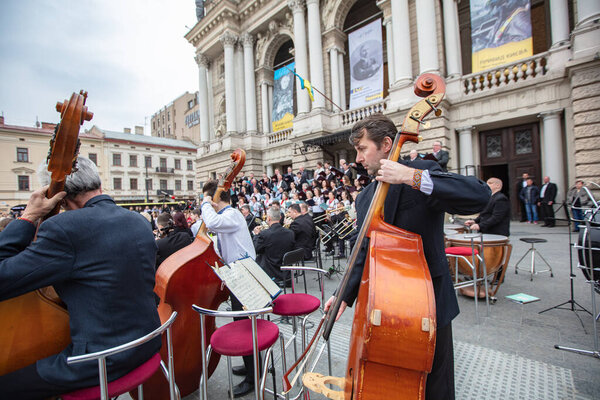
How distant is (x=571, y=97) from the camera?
9656 mm

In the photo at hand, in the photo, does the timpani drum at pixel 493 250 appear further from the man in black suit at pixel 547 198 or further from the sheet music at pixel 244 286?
the man in black suit at pixel 547 198

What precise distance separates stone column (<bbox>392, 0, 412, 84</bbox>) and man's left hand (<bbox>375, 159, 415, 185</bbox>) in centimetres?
1284

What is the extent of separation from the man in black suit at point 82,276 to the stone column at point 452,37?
14194mm

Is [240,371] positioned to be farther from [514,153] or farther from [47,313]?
[514,153]

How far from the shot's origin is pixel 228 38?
68.3 feet

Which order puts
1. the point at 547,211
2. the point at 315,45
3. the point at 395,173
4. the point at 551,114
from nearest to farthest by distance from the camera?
1. the point at 395,173
2. the point at 547,211
3. the point at 551,114
4. the point at 315,45

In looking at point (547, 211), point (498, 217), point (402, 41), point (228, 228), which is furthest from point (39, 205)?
point (402, 41)

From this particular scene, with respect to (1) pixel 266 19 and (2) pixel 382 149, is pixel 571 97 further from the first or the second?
(1) pixel 266 19

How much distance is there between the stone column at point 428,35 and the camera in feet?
38.9

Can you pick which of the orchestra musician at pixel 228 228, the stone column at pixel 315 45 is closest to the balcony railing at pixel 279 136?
the stone column at pixel 315 45

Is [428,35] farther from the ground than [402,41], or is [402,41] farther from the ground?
[402,41]

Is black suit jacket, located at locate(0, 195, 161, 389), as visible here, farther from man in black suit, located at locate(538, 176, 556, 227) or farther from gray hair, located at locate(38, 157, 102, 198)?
man in black suit, located at locate(538, 176, 556, 227)

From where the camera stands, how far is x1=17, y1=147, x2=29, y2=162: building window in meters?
33.6

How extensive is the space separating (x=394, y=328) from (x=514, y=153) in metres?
13.9
